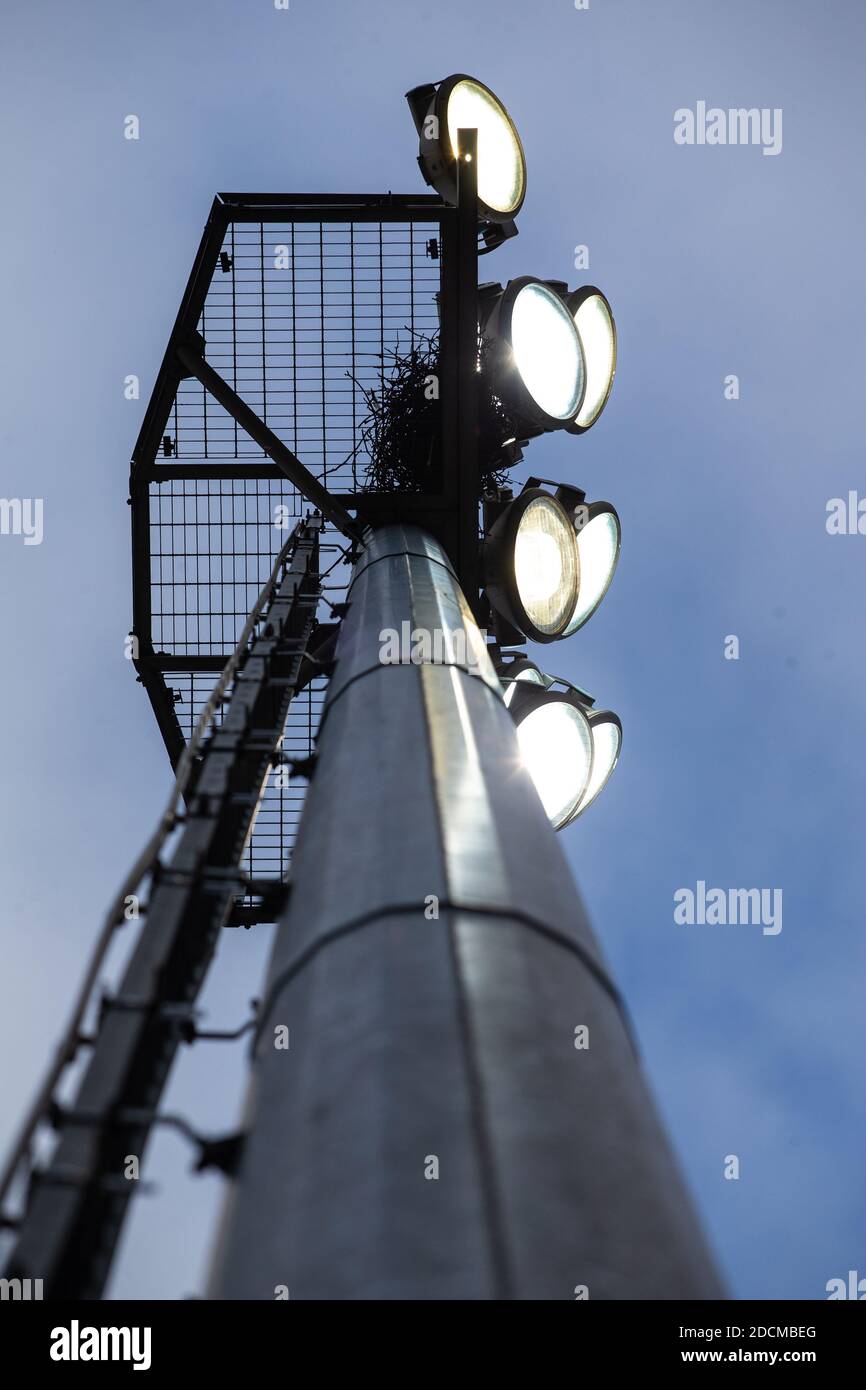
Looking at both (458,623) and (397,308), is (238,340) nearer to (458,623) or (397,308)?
(397,308)

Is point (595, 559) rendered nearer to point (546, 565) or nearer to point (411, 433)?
point (546, 565)

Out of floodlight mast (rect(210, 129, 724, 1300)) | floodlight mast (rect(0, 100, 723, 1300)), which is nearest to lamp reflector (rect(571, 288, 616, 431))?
floodlight mast (rect(0, 100, 723, 1300))

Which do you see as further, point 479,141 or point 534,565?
point 479,141

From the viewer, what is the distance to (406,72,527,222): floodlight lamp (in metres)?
10.4

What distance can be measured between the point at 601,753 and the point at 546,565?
5.05 feet

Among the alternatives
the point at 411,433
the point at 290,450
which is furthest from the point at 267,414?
the point at 411,433

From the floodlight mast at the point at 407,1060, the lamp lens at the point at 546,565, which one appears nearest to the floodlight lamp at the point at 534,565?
the lamp lens at the point at 546,565

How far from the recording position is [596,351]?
36.5ft

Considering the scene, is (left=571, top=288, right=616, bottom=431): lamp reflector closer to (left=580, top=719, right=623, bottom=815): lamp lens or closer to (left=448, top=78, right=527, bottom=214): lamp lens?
(left=448, top=78, right=527, bottom=214): lamp lens

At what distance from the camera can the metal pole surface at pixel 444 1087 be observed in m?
2.69

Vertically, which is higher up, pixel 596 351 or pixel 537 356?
pixel 596 351

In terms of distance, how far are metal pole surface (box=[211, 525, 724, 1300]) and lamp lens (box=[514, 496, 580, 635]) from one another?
5069mm
